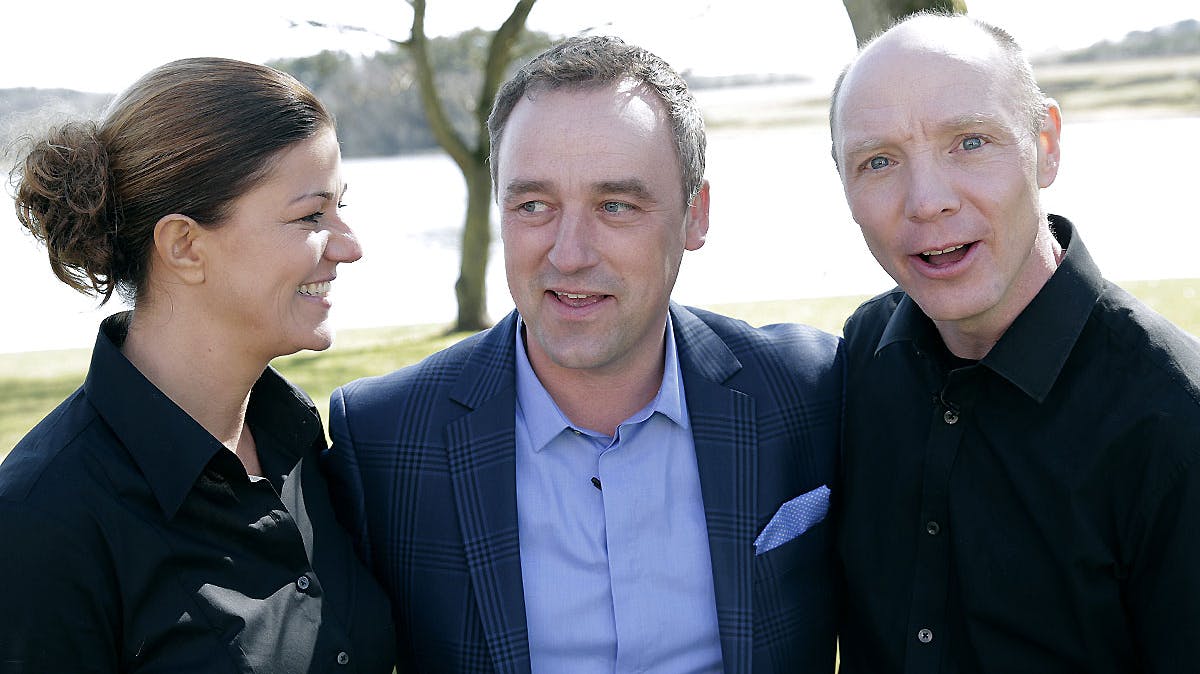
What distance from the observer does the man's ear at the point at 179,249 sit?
6.74 feet

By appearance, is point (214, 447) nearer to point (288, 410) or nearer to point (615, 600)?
point (288, 410)

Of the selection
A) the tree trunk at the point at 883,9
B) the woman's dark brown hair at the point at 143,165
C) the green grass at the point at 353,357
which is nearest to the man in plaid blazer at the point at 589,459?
the woman's dark brown hair at the point at 143,165

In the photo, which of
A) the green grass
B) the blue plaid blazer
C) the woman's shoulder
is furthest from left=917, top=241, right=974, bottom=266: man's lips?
the green grass

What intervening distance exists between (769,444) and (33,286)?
55.9 ft

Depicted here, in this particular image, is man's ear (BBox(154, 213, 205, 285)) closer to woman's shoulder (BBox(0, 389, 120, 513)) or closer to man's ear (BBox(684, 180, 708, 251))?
woman's shoulder (BBox(0, 389, 120, 513))

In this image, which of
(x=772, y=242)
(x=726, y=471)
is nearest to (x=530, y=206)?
(x=726, y=471)

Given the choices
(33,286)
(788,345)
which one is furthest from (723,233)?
(788,345)

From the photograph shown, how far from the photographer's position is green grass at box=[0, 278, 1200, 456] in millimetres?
8766

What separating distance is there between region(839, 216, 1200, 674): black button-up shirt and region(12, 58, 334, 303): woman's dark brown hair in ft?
4.78

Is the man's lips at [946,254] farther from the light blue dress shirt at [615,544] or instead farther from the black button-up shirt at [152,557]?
the black button-up shirt at [152,557]

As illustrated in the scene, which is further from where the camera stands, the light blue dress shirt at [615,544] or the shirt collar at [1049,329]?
the light blue dress shirt at [615,544]

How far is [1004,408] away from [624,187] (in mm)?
926

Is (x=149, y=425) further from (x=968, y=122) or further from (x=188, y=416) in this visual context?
(x=968, y=122)

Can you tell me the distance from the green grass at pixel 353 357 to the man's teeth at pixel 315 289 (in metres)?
6.01
